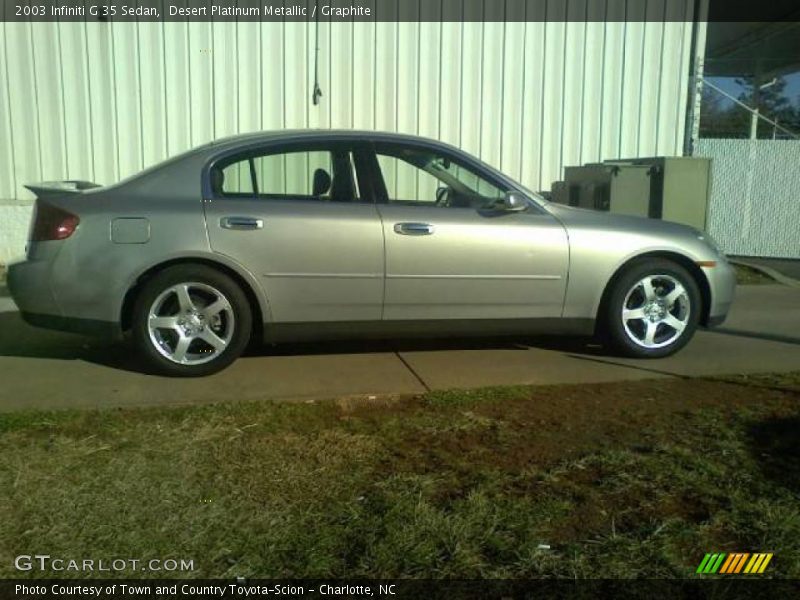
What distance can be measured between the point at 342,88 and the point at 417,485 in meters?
7.61

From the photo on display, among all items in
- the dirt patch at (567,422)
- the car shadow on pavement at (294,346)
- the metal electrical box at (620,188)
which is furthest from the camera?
the metal electrical box at (620,188)

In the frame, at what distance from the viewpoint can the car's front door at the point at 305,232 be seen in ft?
16.7

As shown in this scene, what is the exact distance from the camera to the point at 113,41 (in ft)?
32.6

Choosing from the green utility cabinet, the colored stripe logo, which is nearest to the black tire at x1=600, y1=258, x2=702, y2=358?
the colored stripe logo

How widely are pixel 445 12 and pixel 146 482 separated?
8216 mm

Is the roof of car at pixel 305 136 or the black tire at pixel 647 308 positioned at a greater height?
the roof of car at pixel 305 136

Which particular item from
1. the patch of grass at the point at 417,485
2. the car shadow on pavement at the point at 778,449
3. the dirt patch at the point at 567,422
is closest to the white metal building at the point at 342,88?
the dirt patch at the point at 567,422

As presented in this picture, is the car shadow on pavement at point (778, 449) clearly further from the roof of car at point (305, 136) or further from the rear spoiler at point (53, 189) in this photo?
the rear spoiler at point (53, 189)

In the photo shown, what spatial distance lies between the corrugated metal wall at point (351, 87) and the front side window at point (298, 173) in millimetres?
5014

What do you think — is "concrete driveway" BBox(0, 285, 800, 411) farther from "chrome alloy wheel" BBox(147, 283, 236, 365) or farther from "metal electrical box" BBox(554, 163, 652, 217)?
"metal electrical box" BBox(554, 163, 652, 217)

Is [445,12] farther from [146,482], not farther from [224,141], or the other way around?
[146,482]

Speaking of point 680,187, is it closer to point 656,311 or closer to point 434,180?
point 656,311

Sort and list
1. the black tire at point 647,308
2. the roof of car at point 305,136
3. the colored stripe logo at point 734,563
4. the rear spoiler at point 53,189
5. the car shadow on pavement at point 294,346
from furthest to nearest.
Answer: the car shadow on pavement at point 294,346, the black tire at point 647,308, the roof of car at point 305,136, the rear spoiler at point 53,189, the colored stripe logo at point 734,563

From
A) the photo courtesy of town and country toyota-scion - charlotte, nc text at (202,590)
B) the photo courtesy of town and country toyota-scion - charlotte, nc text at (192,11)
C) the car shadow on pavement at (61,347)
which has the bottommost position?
the photo courtesy of town and country toyota-scion - charlotte, nc text at (202,590)
